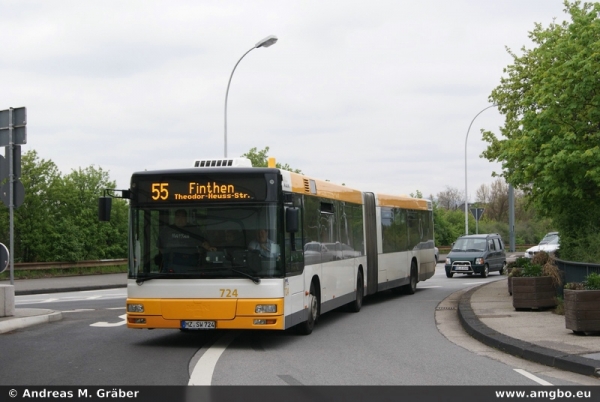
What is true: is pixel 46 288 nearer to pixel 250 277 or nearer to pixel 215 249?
pixel 215 249

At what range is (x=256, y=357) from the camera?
11.7 m

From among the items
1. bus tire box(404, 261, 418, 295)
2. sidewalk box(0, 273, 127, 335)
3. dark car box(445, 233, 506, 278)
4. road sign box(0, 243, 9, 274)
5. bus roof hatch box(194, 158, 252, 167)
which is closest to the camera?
bus roof hatch box(194, 158, 252, 167)

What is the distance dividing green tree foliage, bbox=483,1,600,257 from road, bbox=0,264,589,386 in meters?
4.88

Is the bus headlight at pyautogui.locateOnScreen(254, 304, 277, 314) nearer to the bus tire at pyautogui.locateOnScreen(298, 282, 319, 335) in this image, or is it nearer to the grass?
the bus tire at pyautogui.locateOnScreen(298, 282, 319, 335)

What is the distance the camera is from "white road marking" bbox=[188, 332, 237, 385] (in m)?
9.59

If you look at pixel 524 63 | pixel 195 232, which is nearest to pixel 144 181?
pixel 195 232

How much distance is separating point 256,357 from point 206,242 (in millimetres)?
2053

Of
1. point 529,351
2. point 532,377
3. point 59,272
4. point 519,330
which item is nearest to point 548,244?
point 59,272

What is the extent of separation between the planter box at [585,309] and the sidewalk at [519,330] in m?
0.16

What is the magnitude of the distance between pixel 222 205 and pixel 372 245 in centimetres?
876

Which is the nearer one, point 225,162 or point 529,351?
point 529,351

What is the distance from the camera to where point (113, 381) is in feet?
31.2

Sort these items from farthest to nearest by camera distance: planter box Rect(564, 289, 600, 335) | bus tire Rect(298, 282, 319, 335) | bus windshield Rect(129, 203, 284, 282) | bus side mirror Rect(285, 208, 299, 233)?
bus tire Rect(298, 282, 319, 335)
bus side mirror Rect(285, 208, 299, 233)
bus windshield Rect(129, 203, 284, 282)
planter box Rect(564, 289, 600, 335)

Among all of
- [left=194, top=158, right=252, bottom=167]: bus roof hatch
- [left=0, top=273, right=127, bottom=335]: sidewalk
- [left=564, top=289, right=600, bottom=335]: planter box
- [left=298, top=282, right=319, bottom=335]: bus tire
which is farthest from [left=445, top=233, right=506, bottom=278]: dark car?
[left=194, top=158, right=252, bottom=167]: bus roof hatch
